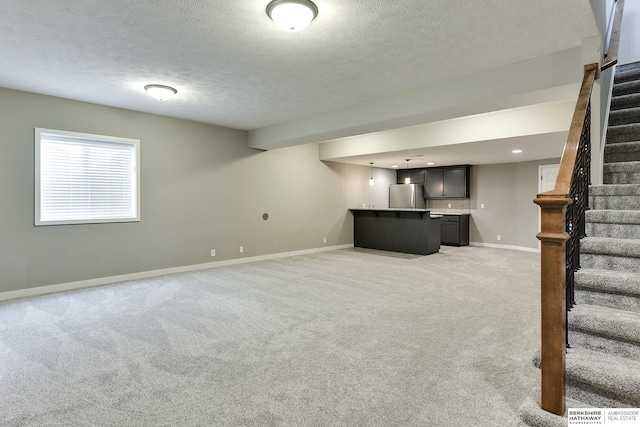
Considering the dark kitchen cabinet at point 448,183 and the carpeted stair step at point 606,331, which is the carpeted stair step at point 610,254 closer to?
the carpeted stair step at point 606,331

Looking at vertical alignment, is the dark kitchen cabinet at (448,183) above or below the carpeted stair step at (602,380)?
above

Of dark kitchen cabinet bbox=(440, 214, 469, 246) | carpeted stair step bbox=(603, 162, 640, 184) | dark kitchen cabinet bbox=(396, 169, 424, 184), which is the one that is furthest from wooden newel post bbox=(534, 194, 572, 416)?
dark kitchen cabinet bbox=(396, 169, 424, 184)

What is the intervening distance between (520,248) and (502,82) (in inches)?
235

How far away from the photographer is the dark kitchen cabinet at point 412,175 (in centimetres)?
999

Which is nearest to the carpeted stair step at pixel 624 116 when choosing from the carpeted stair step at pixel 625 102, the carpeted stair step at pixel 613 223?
the carpeted stair step at pixel 625 102

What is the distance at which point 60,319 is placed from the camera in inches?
138

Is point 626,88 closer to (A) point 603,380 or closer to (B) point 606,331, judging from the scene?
(B) point 606,331

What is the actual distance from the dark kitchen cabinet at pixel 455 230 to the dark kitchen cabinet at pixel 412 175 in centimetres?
156

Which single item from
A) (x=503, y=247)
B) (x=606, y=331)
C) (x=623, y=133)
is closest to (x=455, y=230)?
(x=503, y=247)

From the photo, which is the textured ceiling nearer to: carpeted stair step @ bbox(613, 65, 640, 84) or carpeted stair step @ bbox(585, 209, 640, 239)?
carpeted stair step @ bbox(585, 209, 640, 239)

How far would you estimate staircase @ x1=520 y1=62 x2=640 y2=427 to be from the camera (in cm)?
164

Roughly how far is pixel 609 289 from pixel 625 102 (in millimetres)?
3201

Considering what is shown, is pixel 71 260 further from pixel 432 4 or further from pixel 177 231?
pixel 432 4

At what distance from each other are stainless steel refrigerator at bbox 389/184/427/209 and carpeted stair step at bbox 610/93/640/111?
230 inches
